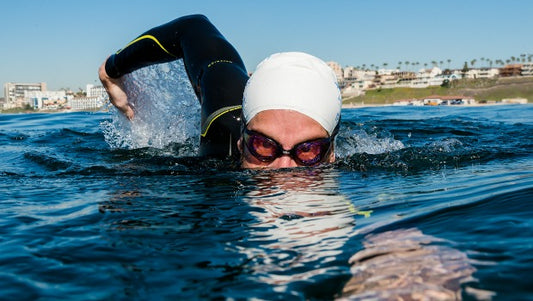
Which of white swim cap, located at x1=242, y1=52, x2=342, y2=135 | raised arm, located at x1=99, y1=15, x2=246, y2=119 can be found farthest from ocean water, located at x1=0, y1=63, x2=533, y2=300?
raised arm, located at x1=99, y1=15, x2=246, y2=119

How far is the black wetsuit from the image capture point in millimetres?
4531

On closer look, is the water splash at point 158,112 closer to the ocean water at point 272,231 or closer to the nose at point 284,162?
the ocean water at point 272,231

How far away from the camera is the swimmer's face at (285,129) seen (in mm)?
3650

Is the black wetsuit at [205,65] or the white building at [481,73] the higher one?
the white building at [481,73]

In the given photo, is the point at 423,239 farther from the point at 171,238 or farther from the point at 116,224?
the point at 116,224

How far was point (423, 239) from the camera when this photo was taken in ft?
6.51

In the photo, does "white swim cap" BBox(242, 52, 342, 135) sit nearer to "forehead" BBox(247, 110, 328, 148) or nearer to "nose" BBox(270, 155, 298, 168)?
"forehead" BBox(247, 110, 328, 148)

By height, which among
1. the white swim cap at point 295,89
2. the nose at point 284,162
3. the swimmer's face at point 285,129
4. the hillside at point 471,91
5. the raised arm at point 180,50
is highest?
the hillside at point 471,91

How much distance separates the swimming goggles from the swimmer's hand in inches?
127

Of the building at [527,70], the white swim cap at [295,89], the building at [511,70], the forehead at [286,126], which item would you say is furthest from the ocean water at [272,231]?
the building at [511,70]

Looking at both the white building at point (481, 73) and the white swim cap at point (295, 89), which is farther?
the white building at point (481, 73)

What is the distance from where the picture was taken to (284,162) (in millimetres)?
3736

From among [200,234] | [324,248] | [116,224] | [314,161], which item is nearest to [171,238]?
[200,234]

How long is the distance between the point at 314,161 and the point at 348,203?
1051 mm
